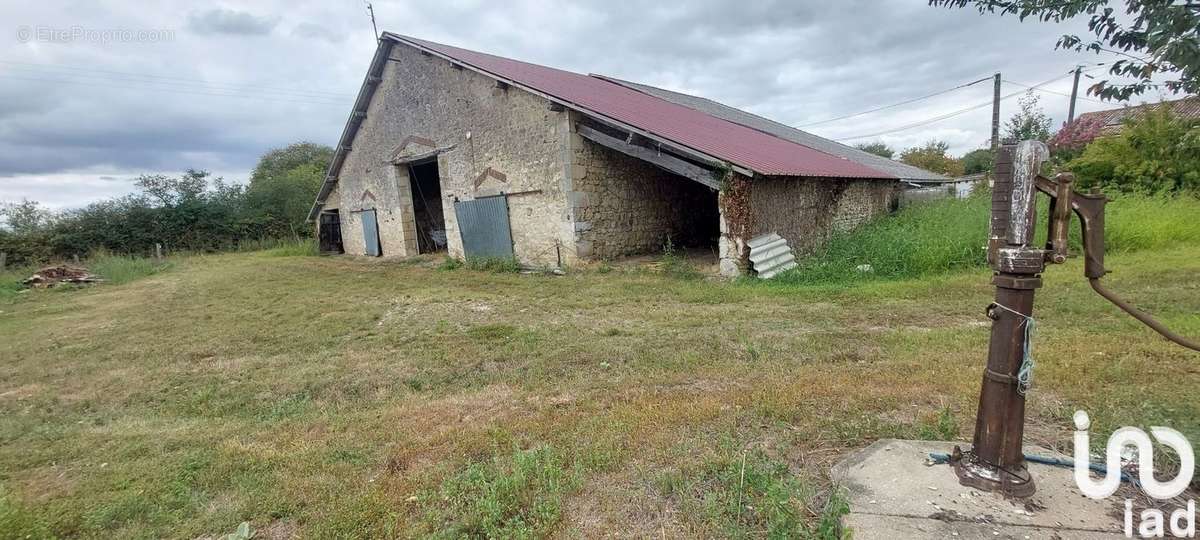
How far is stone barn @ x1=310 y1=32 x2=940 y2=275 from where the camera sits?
905 centimetres

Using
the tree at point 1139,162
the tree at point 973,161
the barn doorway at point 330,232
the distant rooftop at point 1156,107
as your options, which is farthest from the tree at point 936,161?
the barn doorway at point 330,232

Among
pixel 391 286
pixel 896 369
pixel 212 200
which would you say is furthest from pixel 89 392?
pixel 212 200

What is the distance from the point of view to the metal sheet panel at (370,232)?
55.1ft

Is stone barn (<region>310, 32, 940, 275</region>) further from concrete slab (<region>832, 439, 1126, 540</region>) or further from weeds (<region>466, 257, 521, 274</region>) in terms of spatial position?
concrete slab (<region>832, 439, 1126, 540</region>)

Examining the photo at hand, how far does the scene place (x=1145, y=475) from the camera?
205 centimetres

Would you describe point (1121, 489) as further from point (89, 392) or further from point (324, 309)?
point (324, 309)

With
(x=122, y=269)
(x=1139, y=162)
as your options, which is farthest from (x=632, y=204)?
(x=122, y=269)

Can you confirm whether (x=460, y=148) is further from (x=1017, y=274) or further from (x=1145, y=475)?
(x=1145, y=475)

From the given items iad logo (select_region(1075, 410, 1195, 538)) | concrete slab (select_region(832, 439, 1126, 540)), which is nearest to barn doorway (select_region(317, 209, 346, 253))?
concrete slab (select_region(832, 439, 1126, 540))

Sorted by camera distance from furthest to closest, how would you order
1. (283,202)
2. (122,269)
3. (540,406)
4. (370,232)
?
(283,202) < (370,232) < (122,269) < (540,406)

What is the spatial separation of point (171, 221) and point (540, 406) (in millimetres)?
24806

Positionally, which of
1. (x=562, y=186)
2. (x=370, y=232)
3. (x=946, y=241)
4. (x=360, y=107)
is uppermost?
(x=360, y=107)

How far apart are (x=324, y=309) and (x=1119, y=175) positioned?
17.2 meters

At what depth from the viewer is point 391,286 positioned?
33.0 feet
